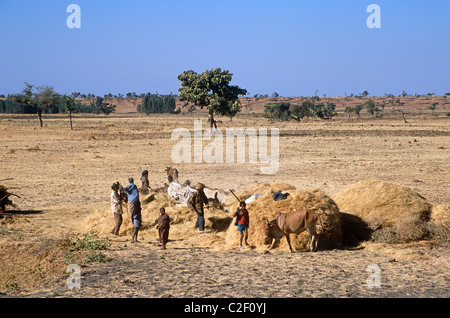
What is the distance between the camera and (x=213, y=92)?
4588 cm

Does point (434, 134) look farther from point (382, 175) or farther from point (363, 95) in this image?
point (363, 95)

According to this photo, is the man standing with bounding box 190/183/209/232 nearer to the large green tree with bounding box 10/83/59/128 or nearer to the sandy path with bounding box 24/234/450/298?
the sandy path with bounding box 24/234/450/298

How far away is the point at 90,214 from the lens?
14.3 meters

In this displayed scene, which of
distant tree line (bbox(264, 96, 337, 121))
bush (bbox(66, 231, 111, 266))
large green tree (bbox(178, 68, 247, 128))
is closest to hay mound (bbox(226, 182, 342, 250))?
bush (bbox(66, 231, 111, 266))

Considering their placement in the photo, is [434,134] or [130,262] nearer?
[130,262]

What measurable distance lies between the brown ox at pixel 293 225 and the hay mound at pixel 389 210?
1768mm

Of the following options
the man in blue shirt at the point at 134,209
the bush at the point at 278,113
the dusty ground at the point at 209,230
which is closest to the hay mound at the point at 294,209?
the dusty ground at the point at 209,230

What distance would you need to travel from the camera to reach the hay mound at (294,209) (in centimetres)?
1109

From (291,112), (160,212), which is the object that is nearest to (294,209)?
(160,212)

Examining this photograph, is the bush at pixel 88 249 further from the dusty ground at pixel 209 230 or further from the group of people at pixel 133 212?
the group of people at pixel 133 212

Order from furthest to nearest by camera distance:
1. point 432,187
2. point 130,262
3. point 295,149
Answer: point 295,149 → point 432,187 → point 130,262
